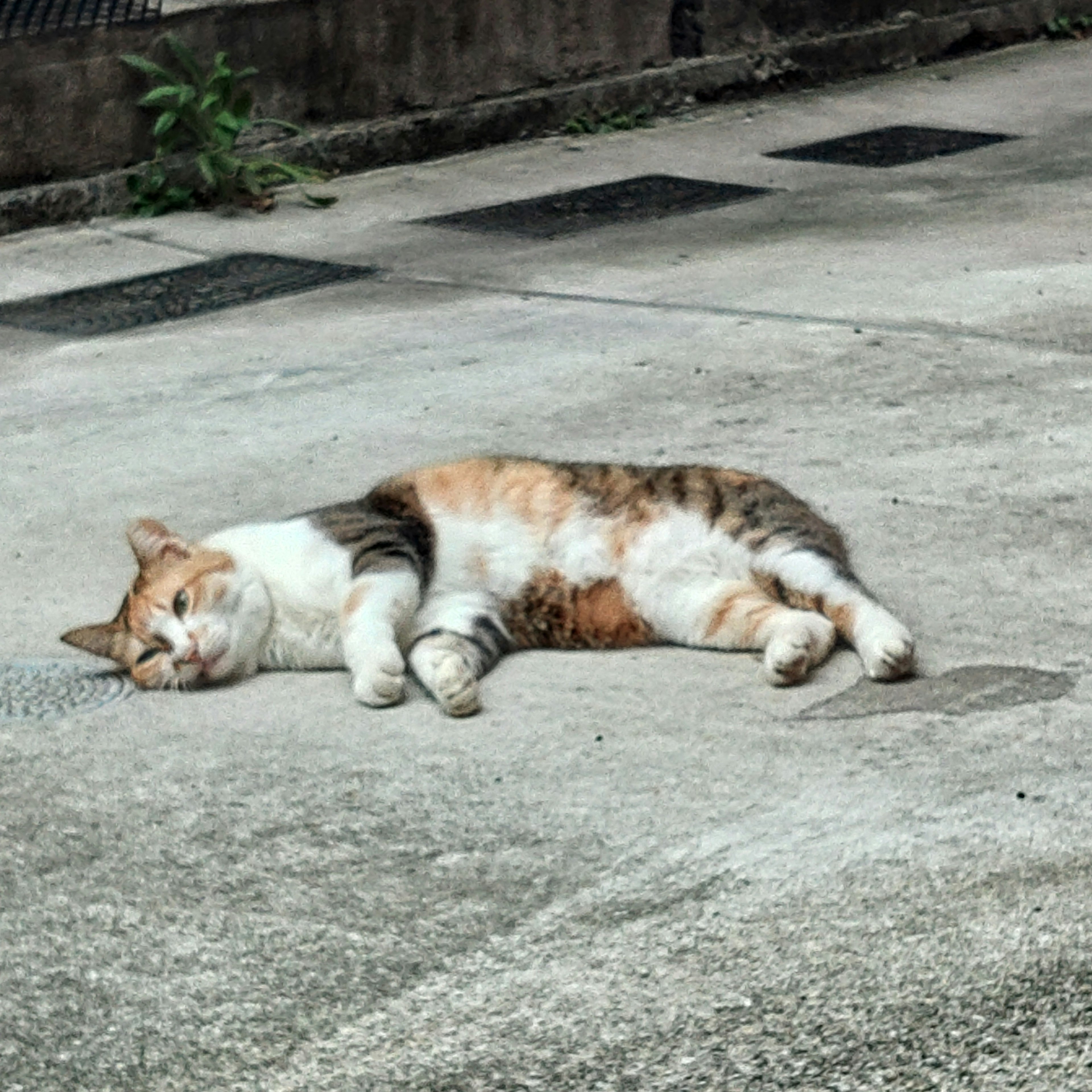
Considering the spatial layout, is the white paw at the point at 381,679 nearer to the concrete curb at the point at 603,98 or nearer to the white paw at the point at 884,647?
the white paw at the point at 884,647

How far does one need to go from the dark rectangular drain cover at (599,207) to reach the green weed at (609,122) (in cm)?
120

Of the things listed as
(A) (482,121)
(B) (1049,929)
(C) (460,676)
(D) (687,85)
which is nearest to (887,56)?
(D) (687,85)

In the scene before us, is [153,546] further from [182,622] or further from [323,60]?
[323,60]

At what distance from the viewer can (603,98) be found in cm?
1065

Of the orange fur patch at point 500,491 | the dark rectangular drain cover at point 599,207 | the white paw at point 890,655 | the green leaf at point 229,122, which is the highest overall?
the green leaf at point 229,122

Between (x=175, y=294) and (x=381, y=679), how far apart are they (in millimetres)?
4149

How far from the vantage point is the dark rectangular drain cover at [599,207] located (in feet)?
28.2

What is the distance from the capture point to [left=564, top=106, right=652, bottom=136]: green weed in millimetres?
10516

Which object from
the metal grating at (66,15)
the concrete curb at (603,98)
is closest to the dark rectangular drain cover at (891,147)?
the concrete curb at (603,98)

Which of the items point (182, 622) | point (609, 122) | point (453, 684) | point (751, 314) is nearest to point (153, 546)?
point (182, 622)

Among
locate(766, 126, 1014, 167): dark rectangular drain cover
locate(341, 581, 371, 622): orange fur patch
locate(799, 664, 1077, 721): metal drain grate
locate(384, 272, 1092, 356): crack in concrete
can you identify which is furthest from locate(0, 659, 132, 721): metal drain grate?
locate(766, 126, 1014, 167): dark rectangular drain cover

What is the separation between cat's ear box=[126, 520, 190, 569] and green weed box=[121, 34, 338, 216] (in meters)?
4.83

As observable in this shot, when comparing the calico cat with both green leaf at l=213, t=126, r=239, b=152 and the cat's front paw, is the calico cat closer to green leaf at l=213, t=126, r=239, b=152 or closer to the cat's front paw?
the cat's front paw

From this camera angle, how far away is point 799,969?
291 cm
